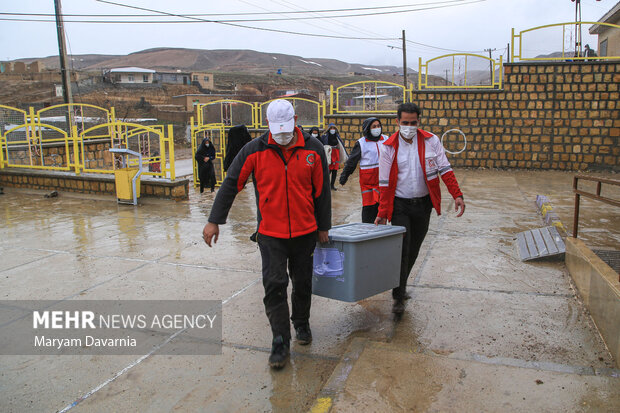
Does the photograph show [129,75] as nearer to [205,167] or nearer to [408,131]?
[205,167]

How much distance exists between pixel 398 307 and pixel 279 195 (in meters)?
1.68

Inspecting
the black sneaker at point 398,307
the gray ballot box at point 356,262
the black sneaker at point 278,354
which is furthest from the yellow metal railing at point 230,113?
the black sneaker at point 278,354

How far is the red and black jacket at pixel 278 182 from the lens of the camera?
3.51 m

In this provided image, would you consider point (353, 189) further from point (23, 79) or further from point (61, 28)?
point (23, 79)

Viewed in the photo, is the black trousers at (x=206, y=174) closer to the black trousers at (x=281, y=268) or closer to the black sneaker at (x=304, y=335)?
the black sneaker at (x=304, y=335)

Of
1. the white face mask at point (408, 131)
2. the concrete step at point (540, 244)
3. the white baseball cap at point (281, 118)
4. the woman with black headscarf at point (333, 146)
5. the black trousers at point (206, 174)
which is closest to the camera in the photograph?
the white baseball cap at point (281, 118)

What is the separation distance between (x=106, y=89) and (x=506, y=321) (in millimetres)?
66153

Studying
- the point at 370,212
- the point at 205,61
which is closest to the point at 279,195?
the point at 370,212

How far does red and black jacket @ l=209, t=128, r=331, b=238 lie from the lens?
351 centimetres

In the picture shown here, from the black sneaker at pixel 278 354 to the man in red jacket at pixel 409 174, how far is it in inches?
50.5

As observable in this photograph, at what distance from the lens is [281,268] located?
3.54 metres

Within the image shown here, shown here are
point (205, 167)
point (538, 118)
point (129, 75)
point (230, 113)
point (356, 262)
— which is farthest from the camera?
point (129, 75)

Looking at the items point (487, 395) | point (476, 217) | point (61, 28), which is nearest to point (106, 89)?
point (61, 28)

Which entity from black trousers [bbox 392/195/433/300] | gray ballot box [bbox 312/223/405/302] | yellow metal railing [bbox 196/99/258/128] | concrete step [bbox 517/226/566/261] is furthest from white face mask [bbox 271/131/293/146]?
yellow metal railing [bbox 196/99/258/128]
